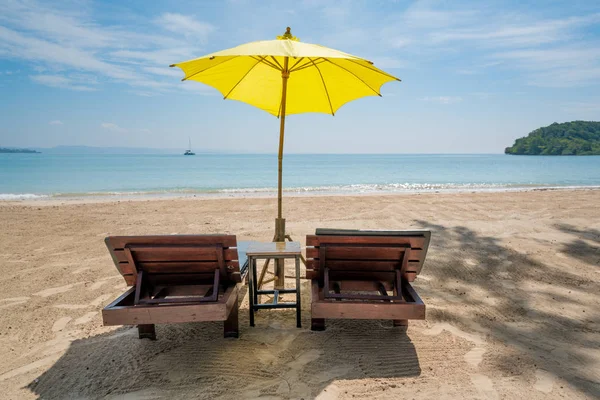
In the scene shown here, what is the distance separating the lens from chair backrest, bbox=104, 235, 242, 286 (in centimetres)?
327

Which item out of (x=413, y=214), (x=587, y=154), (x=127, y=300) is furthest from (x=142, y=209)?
(x=587, y=154)

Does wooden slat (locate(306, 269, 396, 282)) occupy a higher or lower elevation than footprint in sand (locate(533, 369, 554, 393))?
higher

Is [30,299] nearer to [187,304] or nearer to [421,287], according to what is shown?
[187,304]

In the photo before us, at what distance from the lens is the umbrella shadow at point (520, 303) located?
3.29m

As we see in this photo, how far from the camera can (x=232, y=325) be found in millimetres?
3637

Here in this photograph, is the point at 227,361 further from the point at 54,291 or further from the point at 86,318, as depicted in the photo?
the point at 54,291

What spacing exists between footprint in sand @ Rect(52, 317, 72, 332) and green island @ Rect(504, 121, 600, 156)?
127m

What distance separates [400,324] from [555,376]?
1.36m

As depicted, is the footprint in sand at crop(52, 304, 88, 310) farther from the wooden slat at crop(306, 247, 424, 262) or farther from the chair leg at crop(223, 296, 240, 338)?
the wooden slat at crop(306, 247, 424, 262)

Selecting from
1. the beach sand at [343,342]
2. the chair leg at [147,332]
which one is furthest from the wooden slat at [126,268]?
the beach sand at [343,342]

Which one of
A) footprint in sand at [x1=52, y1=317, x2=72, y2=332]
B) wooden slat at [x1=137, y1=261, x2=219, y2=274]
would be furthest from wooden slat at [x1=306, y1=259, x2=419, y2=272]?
footprint in sand at [x1=52, y1=317, x2=72, y2=332]

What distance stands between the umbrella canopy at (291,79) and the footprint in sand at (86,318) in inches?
116

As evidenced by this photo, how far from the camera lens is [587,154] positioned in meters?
104

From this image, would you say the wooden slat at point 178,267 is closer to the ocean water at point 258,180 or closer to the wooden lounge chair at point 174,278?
the wooden lounge chair at point 174,278
